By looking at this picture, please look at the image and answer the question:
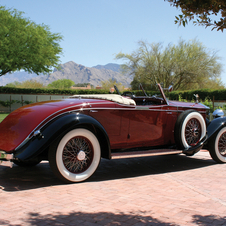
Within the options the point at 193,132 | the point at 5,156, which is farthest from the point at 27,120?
the point at 193,132

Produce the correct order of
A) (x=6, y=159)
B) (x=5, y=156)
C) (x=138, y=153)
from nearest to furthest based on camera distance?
(x=5, y=156), (x=6, y=159), (x=138, y=153)

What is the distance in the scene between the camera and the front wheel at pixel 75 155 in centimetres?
422

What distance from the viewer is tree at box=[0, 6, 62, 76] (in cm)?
2712

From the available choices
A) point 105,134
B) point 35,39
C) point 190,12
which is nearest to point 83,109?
point 105,134

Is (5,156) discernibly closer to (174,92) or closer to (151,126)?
(151,126)

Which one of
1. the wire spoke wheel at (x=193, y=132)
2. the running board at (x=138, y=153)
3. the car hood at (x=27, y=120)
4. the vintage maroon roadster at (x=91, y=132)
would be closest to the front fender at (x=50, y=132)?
the vintage maroon roadster at (x=91, y=132)

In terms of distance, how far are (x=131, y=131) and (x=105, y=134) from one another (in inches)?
27.3

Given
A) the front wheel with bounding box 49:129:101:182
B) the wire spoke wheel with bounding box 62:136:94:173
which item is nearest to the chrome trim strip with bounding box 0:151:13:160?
the front wheel with bounding box 49:129:101:182

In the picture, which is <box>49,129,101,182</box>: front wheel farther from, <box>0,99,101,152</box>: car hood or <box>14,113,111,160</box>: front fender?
<box>0,99,101,152</box>: car hood

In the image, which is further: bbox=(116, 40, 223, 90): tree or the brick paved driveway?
bbox=(116, 40, 223, 90): tree

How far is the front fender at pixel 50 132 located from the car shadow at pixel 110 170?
0.54 m

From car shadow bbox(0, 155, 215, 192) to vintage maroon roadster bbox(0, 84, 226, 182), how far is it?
264 millimetres

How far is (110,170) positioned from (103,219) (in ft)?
8.34

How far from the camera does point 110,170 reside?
558cm
